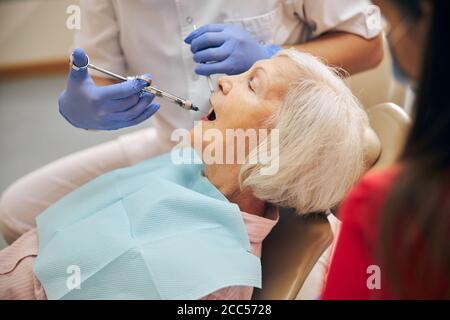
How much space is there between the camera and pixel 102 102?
3.61 feet

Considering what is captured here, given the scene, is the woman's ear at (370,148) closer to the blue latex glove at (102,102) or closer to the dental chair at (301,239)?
the dental chair at (301,239)

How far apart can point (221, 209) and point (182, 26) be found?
421 millimetres

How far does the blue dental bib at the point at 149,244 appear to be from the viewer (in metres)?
1.00

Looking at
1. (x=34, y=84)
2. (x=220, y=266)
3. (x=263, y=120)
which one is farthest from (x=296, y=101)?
(x=34, y=84)

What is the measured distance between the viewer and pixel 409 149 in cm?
57

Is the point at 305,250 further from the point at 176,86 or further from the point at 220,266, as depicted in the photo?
the point at 176,86

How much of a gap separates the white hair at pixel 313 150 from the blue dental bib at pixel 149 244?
0.33 ft

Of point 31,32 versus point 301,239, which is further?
point 31,32

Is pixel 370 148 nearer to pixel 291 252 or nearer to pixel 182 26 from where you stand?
pixel 291 252

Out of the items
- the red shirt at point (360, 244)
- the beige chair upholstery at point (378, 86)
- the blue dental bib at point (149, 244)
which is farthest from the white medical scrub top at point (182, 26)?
the red shirt at point (360, 244)

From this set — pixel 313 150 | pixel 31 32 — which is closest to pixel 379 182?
pixel 313 150

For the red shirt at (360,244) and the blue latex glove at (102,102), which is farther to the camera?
the blue latex glove at (102,102)

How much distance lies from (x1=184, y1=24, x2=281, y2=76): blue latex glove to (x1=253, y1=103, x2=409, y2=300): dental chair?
328 millimetres

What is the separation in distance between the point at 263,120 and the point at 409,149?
564 mm
